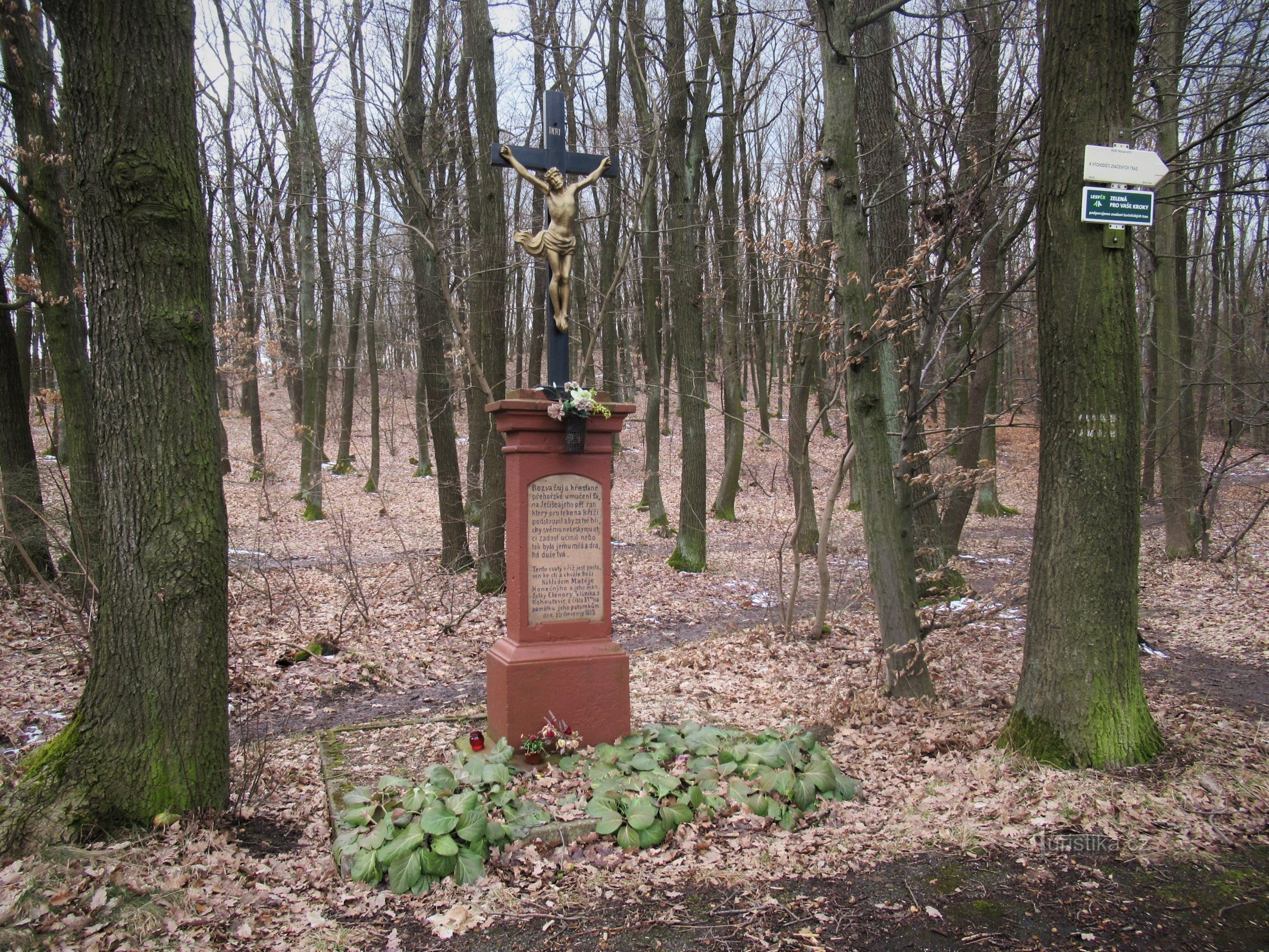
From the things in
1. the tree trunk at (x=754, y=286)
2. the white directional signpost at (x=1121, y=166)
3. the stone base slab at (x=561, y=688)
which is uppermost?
the tree trunk at (x=754, y=286)

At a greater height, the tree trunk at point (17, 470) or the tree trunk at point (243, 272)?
the tree trunk at point (243, 272)

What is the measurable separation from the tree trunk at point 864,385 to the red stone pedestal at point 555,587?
1.86m

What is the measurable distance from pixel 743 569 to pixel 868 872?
9281 millimetres

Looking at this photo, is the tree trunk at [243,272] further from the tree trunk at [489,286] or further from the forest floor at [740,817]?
the forest floor at [740,817]

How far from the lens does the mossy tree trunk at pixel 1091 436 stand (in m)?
4.32

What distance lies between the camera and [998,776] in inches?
170

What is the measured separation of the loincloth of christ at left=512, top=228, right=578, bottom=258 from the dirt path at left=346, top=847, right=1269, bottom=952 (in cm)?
392

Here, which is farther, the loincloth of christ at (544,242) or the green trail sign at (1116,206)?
the loincloth of christ at (544,242)

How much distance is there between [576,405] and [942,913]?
3331mm

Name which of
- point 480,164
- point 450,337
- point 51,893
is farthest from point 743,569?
point 51,893

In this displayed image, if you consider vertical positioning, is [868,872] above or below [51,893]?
below

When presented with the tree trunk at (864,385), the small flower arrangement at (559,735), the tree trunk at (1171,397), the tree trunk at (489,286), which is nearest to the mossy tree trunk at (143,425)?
the small flower arrangement at (559,735)

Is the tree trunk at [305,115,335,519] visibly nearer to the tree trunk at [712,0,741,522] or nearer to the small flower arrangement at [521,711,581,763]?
the tree trunk at [712,0,741,522]

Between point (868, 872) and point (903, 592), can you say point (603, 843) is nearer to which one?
point (868, 872)
